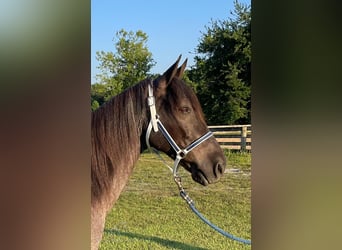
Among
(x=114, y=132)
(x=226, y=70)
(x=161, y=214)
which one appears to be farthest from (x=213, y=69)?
(x=161, y=214)

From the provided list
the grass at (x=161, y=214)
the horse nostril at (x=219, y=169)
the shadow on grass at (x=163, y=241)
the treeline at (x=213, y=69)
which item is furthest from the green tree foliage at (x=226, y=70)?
the shadow on grass at (x=163, y=241)

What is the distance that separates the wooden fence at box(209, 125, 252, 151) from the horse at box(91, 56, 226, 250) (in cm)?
3

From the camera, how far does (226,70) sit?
1.22 metres

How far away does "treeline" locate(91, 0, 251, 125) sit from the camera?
3.83ft

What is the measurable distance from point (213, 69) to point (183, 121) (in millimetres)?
217

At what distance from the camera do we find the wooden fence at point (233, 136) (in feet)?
3.81

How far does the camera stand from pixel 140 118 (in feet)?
3.78

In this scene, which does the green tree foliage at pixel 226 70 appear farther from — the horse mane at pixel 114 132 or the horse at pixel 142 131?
the horse mane at pixel 114 132

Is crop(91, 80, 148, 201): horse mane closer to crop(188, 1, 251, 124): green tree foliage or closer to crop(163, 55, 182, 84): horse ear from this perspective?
crop(163, 55, 182, 84): horse ear

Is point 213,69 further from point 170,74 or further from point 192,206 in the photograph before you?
point 192,206

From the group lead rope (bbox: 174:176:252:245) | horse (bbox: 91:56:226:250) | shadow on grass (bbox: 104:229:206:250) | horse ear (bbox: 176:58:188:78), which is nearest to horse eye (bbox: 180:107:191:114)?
horse (bbox: 91:56:226:250)

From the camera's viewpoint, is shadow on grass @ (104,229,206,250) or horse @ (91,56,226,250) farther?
shadow on grass @ (104,229,206,250)
